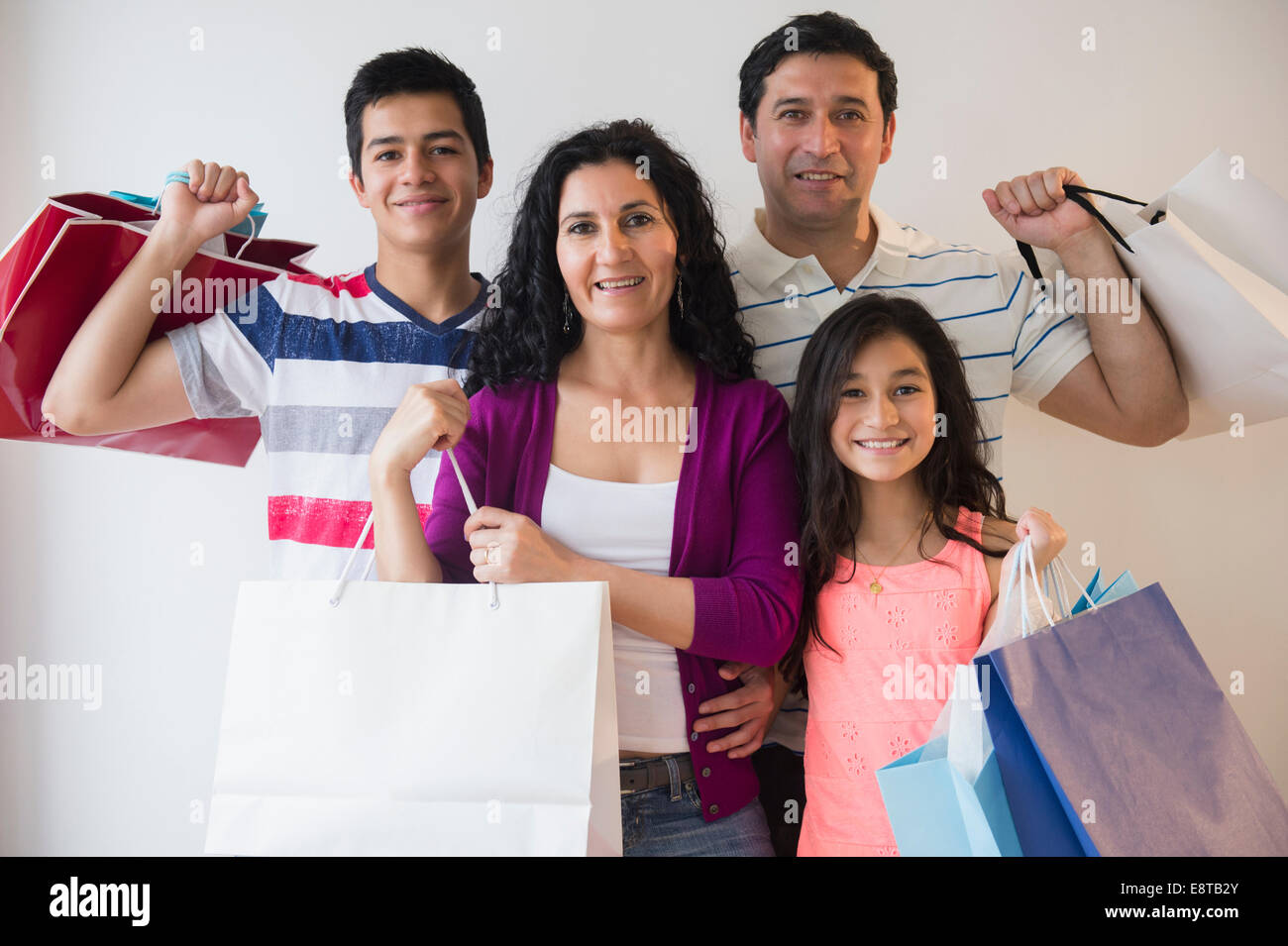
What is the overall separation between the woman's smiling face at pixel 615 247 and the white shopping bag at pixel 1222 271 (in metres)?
0.83

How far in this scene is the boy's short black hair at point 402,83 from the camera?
1663 millimetres

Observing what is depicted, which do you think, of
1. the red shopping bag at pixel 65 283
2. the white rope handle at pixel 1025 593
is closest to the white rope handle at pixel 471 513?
the red shopping bag at pixel 65 283

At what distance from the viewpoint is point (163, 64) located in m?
2.20

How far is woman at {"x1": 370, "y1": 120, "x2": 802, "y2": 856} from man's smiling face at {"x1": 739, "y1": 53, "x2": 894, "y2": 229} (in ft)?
1.02

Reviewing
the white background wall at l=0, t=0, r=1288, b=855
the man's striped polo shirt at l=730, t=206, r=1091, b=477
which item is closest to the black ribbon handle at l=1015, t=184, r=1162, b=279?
the man's striped polo shirt at l=730, t=206, r=1091, b=477

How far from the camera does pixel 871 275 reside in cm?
182

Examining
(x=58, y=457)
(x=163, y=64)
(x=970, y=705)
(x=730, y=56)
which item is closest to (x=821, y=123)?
(x=730, y=56)

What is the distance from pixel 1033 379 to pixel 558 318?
0.93 m

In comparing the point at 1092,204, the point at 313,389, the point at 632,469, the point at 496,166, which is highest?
the point at 496,166

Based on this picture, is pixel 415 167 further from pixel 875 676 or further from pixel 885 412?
pixel 875 676

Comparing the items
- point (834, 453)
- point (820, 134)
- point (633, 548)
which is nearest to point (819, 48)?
point (820, 134)

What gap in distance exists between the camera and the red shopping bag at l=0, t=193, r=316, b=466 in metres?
1.49

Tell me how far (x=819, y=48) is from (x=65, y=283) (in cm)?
135
